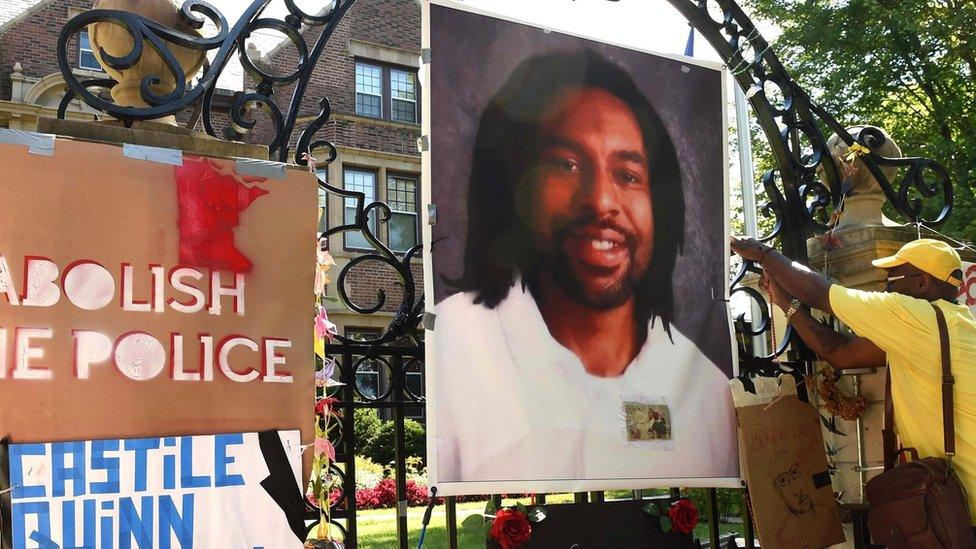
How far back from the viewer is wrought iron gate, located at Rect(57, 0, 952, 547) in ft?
13.3

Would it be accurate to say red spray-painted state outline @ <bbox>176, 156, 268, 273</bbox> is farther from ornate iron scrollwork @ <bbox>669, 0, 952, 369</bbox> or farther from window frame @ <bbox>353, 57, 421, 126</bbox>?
window frame @ <bbox>353, 57, 421, 126</bbox>

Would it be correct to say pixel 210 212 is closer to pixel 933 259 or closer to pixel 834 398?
pixel 933 259

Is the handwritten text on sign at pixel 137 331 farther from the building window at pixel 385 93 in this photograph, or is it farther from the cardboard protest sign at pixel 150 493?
the building window at pixel 385 93

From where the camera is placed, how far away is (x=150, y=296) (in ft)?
12.3

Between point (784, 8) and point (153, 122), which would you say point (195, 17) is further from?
point (784, 8)

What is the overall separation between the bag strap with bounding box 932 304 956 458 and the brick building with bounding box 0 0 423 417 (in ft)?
46.5

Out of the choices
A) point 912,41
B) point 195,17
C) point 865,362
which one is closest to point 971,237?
point 912,41

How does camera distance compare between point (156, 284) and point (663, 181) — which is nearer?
point (156, 284)

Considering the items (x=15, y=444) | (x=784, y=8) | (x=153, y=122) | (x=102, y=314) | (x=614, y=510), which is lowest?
(x=614, y=510)

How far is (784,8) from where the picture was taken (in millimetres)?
16000

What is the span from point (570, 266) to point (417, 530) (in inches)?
313

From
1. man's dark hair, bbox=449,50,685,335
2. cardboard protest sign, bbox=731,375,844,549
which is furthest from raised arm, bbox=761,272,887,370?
man's dark hair, bbox=449,50,685,335

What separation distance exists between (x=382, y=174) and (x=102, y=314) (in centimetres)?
1697

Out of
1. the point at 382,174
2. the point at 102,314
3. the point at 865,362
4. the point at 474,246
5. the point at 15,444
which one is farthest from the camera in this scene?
the point at 382,174
